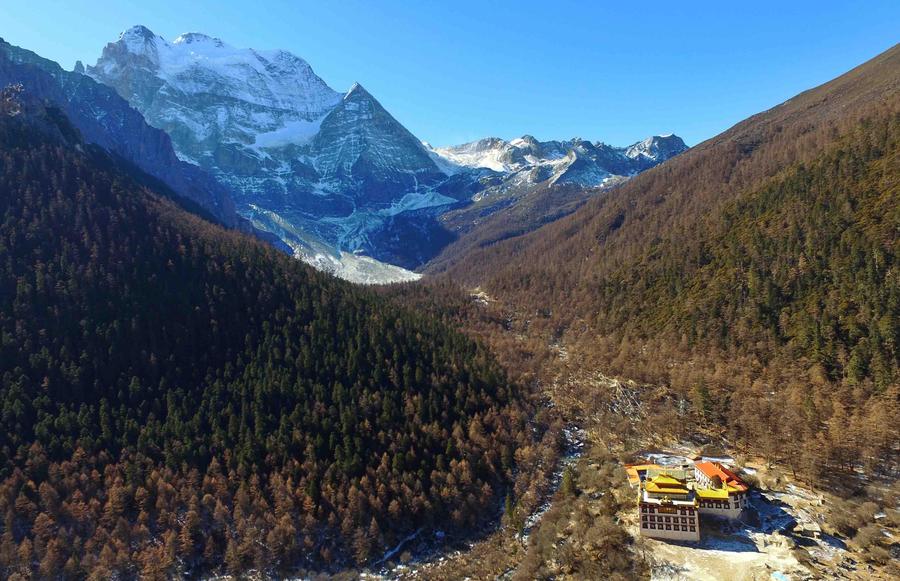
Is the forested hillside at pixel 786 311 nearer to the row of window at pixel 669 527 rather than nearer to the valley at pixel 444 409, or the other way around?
the valley at pixel 444 409

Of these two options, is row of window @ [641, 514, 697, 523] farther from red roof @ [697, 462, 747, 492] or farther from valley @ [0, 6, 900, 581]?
red roof @ [697, 462, 747, 492]

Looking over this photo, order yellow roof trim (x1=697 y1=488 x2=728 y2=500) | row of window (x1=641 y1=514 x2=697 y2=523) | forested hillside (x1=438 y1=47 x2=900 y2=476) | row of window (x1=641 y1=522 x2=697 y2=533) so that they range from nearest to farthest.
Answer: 1. row of window (x1=641 y1=522 x2=697 y2=533)
2. row of window (x1=641 y1=514 x2=697 y2=523)
3. yellow roof trim (x1=697 y1=488 x2=728 y2=500)
4. forested hillside (x1=438 y1=47 x2=900 y2=476)

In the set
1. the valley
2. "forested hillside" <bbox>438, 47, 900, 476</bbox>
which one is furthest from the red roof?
"forested hillside" <bbox>438, 47, 900, 476</bbox>

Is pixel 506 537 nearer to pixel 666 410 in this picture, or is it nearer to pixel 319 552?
pixel 319 552

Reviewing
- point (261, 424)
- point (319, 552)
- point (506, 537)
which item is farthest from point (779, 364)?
point (261, 424)

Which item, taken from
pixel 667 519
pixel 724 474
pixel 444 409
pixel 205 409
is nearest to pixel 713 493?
pixel 724 474

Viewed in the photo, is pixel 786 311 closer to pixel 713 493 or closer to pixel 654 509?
pixel 713 493
